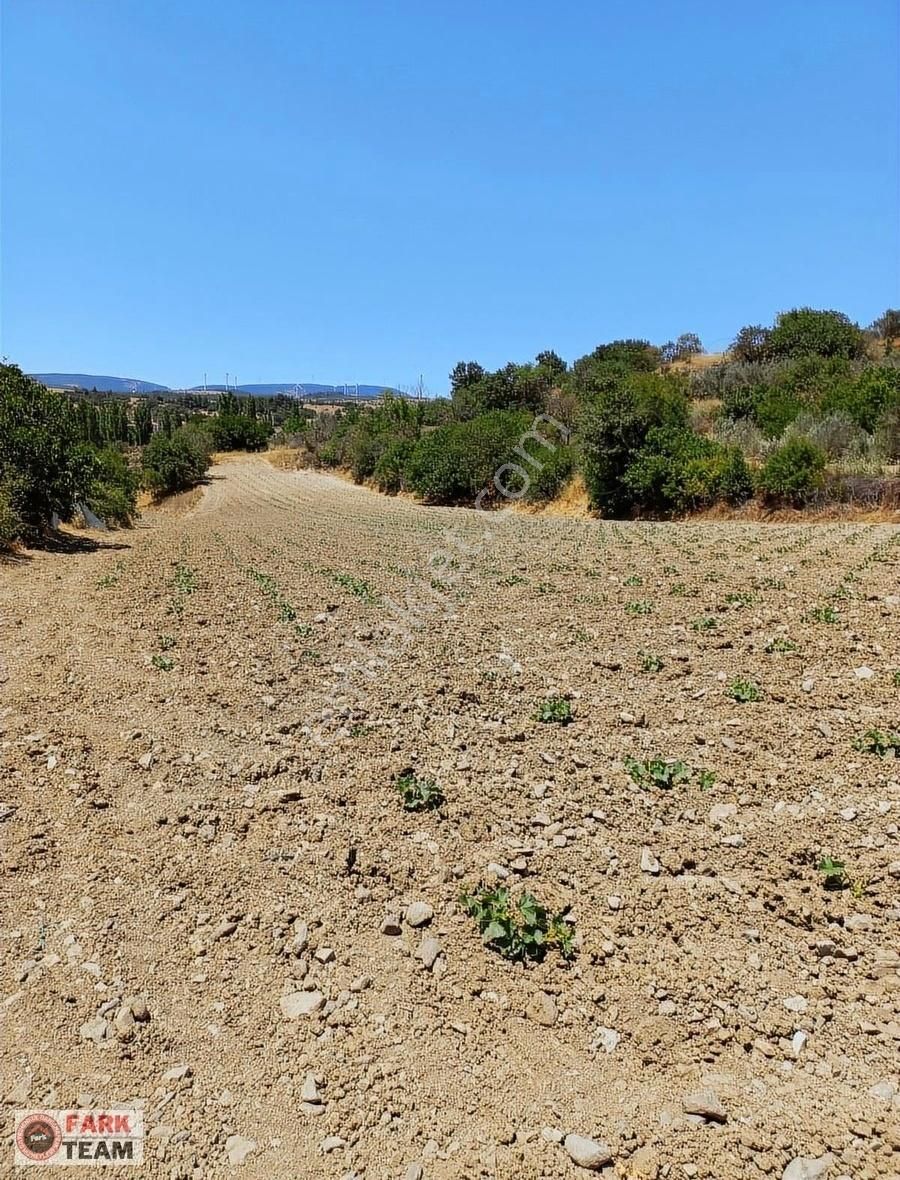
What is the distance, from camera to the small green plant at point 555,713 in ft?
17.2

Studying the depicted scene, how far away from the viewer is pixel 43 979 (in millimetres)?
2854

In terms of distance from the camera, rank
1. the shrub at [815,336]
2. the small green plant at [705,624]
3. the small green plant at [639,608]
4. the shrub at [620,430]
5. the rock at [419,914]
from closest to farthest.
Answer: the rock at [419,914] < the small green plant at [705,624] < the small green plant at [639,608] < the shrub at [620,430] < the shrub at [815,336]

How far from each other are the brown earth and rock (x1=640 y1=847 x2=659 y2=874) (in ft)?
0.05

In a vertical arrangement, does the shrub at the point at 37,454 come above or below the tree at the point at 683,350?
below

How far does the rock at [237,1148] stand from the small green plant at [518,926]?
4.17 feet

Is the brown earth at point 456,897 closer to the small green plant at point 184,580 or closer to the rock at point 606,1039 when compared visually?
the rock at point 606,1039

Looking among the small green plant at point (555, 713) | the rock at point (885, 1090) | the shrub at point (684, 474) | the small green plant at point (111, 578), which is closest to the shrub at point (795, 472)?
the shrub at point (684, 474)

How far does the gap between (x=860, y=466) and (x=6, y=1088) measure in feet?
66.9

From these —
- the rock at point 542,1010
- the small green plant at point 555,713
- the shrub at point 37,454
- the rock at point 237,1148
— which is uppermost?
the shrub at point 37,454

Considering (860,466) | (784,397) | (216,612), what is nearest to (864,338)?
(784,397)

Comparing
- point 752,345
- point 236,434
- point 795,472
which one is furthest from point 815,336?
point 236,434

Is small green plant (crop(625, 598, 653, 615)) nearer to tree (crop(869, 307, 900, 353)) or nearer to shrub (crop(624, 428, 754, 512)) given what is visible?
shrub (crop(624, 428, 754, 512))

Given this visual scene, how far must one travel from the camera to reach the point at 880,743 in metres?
4.36

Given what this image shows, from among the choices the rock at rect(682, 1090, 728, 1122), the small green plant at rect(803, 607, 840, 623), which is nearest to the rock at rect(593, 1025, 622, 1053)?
the rock at rect(682, 1090, 728, 1122)
